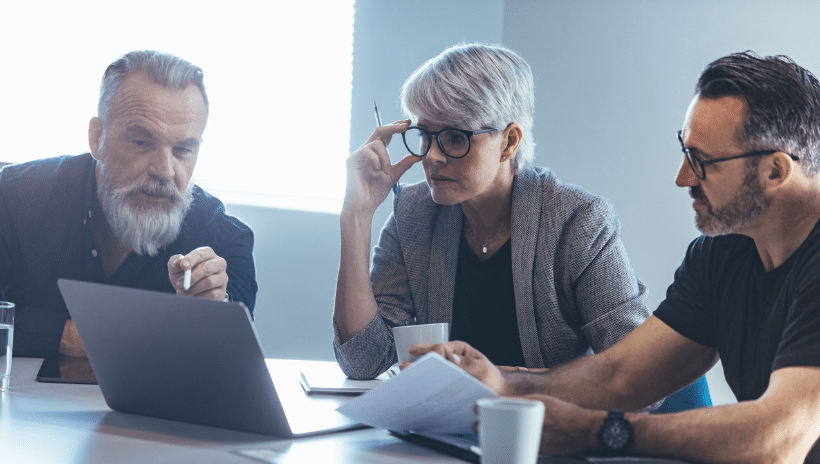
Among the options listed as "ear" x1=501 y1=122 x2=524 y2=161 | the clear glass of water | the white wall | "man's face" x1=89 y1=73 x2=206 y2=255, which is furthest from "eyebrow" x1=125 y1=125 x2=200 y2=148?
the white wall

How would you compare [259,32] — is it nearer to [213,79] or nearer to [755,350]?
[213,79]

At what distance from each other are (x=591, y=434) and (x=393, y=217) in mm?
1137

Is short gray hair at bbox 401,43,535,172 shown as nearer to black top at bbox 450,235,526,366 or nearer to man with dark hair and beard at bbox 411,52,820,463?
black top at bbox 450,235,526,366

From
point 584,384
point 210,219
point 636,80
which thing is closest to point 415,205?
point 210,219

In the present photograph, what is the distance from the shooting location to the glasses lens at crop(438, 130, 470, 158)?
68.3 inches

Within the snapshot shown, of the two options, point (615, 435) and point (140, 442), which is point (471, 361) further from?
point (140, 442)

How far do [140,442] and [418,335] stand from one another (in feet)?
1.71

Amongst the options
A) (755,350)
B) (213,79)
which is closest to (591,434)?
(755,350)

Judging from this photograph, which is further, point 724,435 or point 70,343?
point 70,343

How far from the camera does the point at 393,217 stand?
1930 millimetres

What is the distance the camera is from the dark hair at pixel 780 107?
1.18 meters

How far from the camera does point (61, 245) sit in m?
1.79

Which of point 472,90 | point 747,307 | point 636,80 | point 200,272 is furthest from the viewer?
point 636,80

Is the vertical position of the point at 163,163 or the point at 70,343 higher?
→ the point at 163,163
